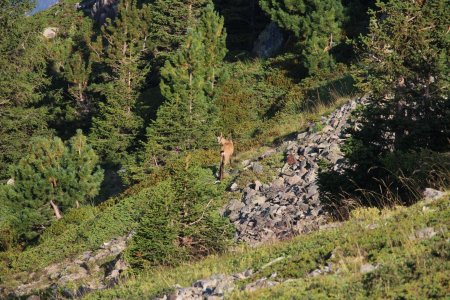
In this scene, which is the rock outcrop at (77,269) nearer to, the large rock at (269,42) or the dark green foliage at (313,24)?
the dark green foliage at (313,24)

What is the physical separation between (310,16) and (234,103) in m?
6.44

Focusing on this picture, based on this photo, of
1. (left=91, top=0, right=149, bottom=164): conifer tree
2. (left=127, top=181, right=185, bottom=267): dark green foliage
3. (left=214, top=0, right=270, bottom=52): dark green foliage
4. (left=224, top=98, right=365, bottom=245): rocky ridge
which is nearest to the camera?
(left=127, top=181, right=185, bottom=267): dark green foliage

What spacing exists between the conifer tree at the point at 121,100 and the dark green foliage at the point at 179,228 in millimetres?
18602

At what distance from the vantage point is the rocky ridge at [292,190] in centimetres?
1386

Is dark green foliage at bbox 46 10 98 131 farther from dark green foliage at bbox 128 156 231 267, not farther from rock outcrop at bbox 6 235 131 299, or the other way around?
dark green foliage at bbox 128 156 231 267

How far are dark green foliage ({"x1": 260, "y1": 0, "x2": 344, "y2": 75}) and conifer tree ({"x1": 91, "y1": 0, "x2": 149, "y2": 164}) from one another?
817 centimetres

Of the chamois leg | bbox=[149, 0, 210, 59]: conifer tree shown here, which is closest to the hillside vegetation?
bbox=[149, 0, 210, 59]: conifer tree

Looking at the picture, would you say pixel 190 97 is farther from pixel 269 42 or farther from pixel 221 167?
pixel 269 42

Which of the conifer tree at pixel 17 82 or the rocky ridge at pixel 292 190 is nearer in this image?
the rocky ridge at pixel 292 190

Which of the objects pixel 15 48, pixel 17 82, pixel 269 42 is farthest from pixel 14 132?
pixel 269 42

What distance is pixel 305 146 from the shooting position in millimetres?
18734

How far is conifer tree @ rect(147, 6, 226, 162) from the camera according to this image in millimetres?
25766

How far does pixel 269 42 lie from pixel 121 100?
10.5 m

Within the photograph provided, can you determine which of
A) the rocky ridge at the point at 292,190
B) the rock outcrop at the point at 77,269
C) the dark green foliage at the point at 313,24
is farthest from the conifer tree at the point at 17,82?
the rocky ridge at the point at 292,190
